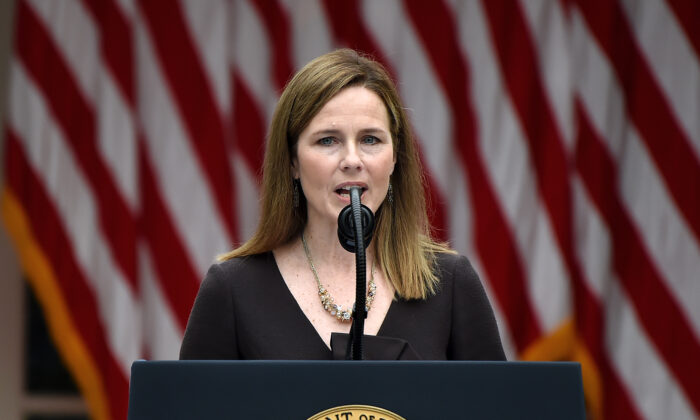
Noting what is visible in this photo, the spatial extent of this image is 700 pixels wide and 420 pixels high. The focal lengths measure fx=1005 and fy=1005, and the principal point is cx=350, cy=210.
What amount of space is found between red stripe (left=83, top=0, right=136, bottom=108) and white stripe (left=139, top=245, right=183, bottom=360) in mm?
656

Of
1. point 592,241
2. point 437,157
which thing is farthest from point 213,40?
point 592,241

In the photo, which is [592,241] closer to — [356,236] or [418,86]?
[418,86]

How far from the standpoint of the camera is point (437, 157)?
3945 millimetres

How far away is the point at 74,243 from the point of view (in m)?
3.88

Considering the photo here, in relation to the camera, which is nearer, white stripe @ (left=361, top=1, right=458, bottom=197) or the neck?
the neck

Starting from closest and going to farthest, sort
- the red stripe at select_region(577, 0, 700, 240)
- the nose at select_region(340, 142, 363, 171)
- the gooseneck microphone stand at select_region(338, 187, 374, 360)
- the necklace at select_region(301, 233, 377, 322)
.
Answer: the gooseneck microphone stand at select_region(338, 187, 374, 360) < the nose at select_region(340, 142, 363, 171) < the necklace at select_region(301, 233, 377, 322) < the red stripe at select_region(577, 0, 700, 240)

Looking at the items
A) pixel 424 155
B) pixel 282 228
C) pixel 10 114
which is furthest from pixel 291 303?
pixel 10 114

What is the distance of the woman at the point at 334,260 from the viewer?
5.78 feet

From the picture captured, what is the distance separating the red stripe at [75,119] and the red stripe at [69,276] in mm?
168

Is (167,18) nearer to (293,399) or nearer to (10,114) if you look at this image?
(10,114)

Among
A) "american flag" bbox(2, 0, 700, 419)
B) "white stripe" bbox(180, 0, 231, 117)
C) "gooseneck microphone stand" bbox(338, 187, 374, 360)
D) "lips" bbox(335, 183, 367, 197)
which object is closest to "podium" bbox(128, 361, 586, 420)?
"gooseneck microphone stand" bbox(338, 187, 374, 360)

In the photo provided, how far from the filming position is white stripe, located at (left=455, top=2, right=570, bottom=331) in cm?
389

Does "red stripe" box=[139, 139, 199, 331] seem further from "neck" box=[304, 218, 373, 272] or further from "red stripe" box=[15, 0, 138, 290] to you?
"neck" box=[304, 218, 373, 272]

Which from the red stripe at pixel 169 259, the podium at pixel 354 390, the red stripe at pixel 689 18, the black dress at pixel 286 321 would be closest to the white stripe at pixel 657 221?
the red stripe at pixel 689 18
